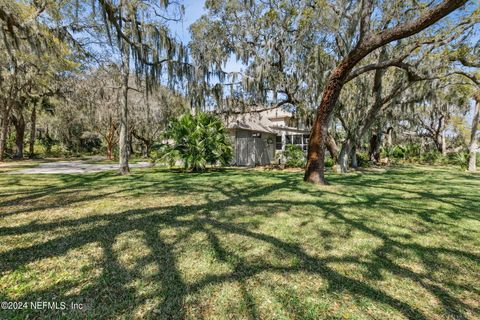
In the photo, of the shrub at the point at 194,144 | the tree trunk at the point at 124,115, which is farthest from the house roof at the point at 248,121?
the tree trunk at the point at 124,115

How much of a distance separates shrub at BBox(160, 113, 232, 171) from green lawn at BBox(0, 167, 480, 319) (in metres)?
5.08

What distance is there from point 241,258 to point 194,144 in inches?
310

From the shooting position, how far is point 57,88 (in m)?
16.4

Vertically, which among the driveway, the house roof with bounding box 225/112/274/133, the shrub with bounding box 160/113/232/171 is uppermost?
the house roof with bounding box 225/112/274/133

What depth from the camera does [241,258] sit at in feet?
8.80

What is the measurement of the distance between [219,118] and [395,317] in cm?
1044

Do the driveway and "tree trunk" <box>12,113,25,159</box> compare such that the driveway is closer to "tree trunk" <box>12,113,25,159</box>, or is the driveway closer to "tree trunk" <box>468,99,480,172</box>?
"tree trunk" <box>12,113,25,159</box>

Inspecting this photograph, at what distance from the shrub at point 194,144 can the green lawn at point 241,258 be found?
16.7 feet

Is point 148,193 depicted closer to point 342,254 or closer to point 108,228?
point 108,228

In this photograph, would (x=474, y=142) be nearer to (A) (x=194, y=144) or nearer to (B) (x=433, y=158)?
(B) (x=433, y=158)

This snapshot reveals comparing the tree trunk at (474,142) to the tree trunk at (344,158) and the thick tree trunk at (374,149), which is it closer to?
the thick tree trunk at (374,149)

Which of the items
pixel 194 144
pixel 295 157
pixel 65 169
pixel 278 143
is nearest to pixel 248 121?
pixel 295 157

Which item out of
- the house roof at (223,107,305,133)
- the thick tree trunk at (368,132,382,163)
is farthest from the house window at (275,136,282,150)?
the thick tree trunk at (368,132,382,163)

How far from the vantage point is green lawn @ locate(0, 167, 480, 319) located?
6.36 ft
